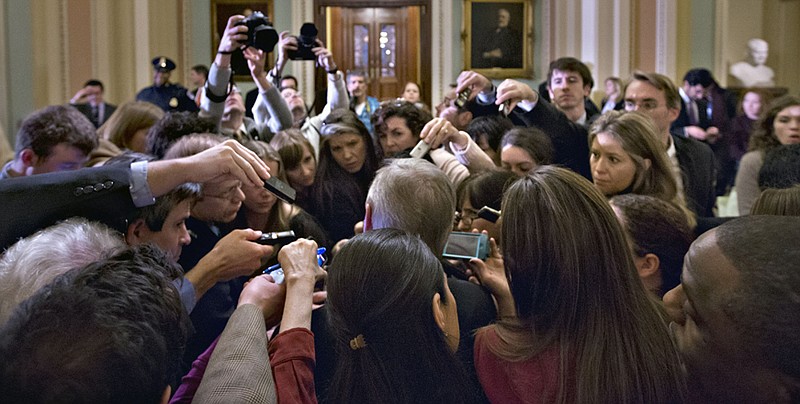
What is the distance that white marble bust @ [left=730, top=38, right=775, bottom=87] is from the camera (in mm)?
10211

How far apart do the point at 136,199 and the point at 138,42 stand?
815 centimetres

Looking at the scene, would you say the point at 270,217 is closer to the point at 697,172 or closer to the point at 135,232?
the point at 135,232

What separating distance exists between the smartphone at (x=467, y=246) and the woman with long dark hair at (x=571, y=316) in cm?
49

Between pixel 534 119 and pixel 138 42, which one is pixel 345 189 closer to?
pixel 534 119

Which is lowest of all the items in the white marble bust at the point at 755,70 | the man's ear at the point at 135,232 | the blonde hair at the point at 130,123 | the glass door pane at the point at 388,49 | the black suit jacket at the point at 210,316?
the black suit jacket at the point at 210,316

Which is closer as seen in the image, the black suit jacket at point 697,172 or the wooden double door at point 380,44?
the black suit jacket at point 697,172

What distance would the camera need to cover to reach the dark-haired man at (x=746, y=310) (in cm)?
126

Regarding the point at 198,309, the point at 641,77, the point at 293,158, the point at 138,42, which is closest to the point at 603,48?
the point at 138,42

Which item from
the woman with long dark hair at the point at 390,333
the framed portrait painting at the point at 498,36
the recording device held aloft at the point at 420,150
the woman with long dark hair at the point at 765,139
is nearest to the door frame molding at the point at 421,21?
the framed portrait painting at the point at 498,36

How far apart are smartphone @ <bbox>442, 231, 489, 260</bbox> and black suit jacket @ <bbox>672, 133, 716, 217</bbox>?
176 centimetres

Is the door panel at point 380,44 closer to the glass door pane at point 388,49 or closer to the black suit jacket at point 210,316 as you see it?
the glass door pane at point 388,49

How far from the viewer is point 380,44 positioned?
13039mm

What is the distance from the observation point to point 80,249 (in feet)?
5.35

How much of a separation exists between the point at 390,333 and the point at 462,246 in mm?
727
